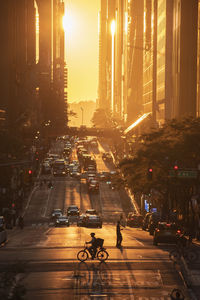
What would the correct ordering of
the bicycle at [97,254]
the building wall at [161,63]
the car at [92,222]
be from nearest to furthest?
1. the bicycle at [97,254]
2. the car at [92,222]
3. the building wall at [161,63]

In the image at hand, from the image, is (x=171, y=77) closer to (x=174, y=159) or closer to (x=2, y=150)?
(x=2, y=150)

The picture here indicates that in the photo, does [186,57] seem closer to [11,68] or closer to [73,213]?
[73,213]

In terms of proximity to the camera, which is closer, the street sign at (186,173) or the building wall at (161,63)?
the street sign at (186,173)

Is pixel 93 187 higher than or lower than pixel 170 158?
lower

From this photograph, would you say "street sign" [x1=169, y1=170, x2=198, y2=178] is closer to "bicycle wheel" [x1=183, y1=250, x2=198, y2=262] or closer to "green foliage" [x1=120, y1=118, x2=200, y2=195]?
"green foliage" [x1=120, y1=118, x2=200, y2=195]

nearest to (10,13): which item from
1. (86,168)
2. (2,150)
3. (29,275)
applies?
(86,168)

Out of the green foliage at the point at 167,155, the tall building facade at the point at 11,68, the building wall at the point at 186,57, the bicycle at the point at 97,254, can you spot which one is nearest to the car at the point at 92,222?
the green foliage at the point at 167,155

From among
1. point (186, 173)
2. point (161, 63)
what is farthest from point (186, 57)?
point (186, 173)

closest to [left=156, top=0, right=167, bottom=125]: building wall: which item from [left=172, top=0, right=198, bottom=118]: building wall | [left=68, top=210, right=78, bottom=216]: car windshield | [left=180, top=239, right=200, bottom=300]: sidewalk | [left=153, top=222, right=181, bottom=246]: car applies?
[left=172, top=0, right=198, bottom=118]: building wall

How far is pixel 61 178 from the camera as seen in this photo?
168 m

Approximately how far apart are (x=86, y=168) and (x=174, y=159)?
114 meters

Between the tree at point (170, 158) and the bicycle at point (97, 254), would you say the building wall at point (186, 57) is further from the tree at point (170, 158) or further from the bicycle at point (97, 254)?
the bicycle at point (97, 254)

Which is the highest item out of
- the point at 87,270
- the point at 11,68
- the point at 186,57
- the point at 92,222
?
the point at 11,68

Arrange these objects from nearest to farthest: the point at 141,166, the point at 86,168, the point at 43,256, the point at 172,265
A: the point at 172,265, the point at 43,256, the point at 141,166, the point at 86,168
